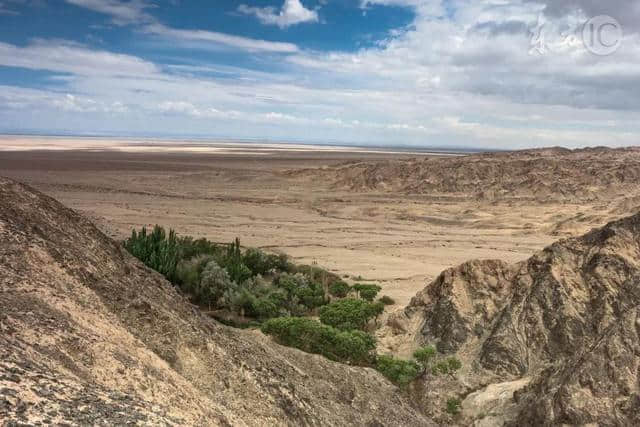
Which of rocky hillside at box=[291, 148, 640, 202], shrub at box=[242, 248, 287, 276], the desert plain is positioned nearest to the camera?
shrub at box=[242, 248, 287, 276]

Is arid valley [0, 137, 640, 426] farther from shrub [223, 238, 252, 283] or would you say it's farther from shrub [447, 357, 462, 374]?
shrub [223, 238, 252, 283]

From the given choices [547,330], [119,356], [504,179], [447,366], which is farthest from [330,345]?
[504,179]

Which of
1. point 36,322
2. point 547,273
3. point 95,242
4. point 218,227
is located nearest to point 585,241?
point 547,273

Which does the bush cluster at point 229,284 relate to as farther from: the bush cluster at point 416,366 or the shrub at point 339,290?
the bush cluster at point 416,366

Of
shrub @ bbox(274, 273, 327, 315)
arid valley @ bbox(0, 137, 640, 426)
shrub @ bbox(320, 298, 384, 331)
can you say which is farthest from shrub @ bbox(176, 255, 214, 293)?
shrub @ bbox(320, 298, 384, 331)

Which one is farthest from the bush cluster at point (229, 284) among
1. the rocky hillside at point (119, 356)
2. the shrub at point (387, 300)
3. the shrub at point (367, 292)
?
the rocky hillside at point (119, 356)
